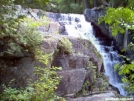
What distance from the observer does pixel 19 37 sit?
4312 millimetres

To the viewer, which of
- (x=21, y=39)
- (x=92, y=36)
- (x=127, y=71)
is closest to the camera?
(x=127, y=71)

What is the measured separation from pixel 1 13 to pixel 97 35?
426 inches

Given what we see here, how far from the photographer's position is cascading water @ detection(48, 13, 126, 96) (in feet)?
32.4

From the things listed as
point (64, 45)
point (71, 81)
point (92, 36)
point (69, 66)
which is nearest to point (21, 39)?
point (64, 45)

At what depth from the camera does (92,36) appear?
1234 cm

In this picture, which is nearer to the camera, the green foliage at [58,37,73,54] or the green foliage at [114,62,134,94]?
the green foliage at [114,62,134,94]

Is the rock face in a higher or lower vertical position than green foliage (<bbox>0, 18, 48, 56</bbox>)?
lower

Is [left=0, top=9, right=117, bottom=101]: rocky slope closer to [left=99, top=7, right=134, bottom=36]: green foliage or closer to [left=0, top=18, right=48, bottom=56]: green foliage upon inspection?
[left=0, top=18, right=48, bottom=56]: green foliage

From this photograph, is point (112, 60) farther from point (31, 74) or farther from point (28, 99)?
point (28, 99)

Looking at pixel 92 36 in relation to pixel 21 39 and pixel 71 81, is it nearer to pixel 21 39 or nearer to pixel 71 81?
pixel 71 81

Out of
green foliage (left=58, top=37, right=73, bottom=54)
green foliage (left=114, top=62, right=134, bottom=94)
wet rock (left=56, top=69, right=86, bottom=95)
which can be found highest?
green foliage (left=58, top=37, right=73, bottom=54)

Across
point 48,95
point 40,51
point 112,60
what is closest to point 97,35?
point 112,60

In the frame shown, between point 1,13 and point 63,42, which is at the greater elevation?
point 1,13

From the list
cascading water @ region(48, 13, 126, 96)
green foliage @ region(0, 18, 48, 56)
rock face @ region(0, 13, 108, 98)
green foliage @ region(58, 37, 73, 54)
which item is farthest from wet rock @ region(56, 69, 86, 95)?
cascading water @ region(48, 13, 126, 96)
